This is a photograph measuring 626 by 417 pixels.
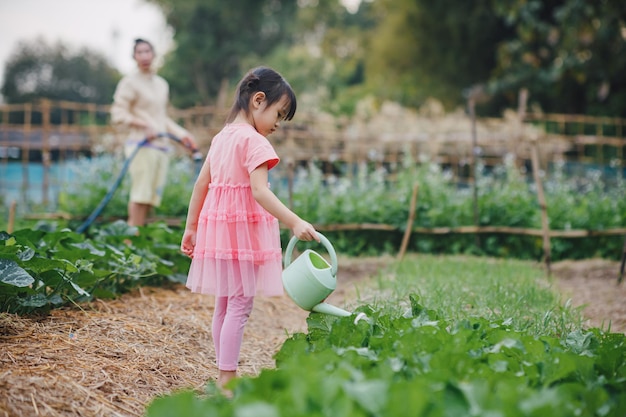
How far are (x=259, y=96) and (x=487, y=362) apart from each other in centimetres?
122

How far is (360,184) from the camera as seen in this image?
6.71 m

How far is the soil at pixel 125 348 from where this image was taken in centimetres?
197

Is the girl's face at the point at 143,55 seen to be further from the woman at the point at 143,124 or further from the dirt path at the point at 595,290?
the dirt path at the point at 595,290

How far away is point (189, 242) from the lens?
2.50 m

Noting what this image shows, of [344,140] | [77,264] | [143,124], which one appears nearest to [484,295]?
[77,264]

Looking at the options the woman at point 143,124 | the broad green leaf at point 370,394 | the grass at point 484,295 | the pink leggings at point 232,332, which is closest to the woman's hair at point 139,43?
the woman at point 143,124

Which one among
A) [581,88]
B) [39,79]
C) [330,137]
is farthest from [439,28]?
[39,79]

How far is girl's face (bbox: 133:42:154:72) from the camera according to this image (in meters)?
4.58

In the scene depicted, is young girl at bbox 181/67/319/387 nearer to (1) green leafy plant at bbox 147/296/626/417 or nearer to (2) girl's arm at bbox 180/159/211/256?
(2) girl's arm at bbox 180/159/211/256

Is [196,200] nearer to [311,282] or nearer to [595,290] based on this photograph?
[311,282]

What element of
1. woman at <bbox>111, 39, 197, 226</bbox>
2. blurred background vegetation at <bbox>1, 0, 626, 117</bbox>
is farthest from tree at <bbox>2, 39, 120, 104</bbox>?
woman at <bbox>111, 39, 197, 226</bbox>

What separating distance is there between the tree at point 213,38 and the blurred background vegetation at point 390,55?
53 mm

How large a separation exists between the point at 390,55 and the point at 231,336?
61.8 feet

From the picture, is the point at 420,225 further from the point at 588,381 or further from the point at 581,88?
the point at 581,88
